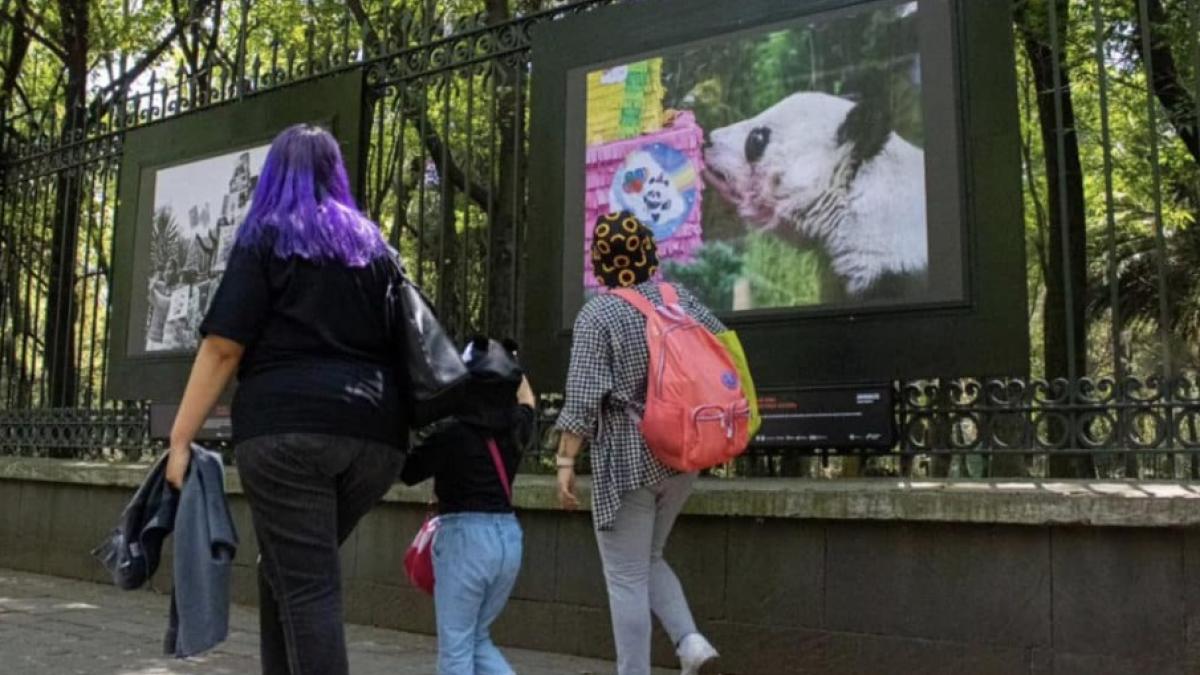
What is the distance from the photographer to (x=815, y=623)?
4664 millimetres

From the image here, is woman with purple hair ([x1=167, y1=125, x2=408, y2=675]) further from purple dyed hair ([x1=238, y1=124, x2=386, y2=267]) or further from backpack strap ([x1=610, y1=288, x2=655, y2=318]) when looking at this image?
backpack strap ([x1=610, y1=288, x2=655, y2=318])

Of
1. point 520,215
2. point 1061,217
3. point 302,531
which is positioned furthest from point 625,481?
point 520,215

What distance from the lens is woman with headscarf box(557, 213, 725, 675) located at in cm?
396

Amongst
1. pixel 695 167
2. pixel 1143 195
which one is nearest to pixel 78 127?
pixel 695 167

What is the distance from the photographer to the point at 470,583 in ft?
11.0

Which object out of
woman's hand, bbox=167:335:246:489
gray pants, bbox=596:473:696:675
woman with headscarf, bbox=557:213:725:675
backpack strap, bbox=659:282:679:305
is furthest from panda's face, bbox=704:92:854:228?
woman's hand, bbox=167:335:246:489

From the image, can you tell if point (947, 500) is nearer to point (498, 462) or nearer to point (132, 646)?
point (498, 462)

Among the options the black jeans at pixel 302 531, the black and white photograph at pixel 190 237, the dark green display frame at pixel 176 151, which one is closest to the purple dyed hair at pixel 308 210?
the black jeans at pixel 302 531

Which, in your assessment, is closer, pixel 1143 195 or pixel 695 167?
pixel 695 167

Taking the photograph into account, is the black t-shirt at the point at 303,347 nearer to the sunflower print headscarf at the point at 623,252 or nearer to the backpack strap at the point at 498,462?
the backpack strap at the point at 498,462

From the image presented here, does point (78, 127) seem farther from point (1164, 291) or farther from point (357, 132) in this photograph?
point (1164, 291)

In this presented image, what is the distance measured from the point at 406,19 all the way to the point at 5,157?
4680 mm

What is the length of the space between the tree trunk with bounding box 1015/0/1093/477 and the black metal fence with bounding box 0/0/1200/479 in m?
0.02

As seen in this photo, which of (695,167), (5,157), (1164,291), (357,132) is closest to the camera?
(1164,291)
